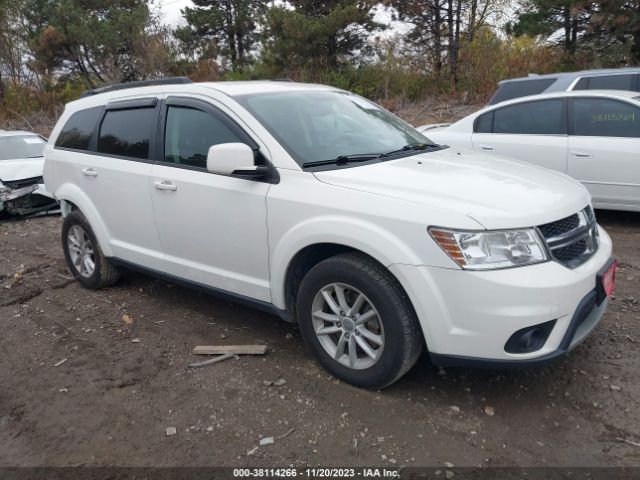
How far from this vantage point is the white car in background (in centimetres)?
598

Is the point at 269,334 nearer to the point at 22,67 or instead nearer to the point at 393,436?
the point at 393,436

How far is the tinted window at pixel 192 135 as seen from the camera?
374 cm

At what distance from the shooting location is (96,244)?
16.1 feet

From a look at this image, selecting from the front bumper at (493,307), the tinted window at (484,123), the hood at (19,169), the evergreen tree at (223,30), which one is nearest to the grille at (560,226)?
the front bumper at (493,307)

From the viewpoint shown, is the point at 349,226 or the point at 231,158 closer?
the point at 349,226

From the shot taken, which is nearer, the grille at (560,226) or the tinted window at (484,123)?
the grille at (560,226)

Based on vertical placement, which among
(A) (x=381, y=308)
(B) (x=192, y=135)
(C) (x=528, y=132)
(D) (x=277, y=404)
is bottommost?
(D) (x=277, y=404)

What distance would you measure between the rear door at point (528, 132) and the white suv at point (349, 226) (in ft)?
9.15

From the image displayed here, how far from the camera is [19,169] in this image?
9.01 m

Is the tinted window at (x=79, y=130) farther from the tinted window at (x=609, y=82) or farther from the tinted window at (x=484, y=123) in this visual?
the tinted window at (x=609, y=82)

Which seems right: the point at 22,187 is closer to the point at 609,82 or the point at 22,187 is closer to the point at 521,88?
the point at 521,88

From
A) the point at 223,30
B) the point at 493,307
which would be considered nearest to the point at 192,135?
the point at 493,307

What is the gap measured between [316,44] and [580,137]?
14090 millimetres

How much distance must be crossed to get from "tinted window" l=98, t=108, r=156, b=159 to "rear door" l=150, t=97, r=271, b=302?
206 millimetres
